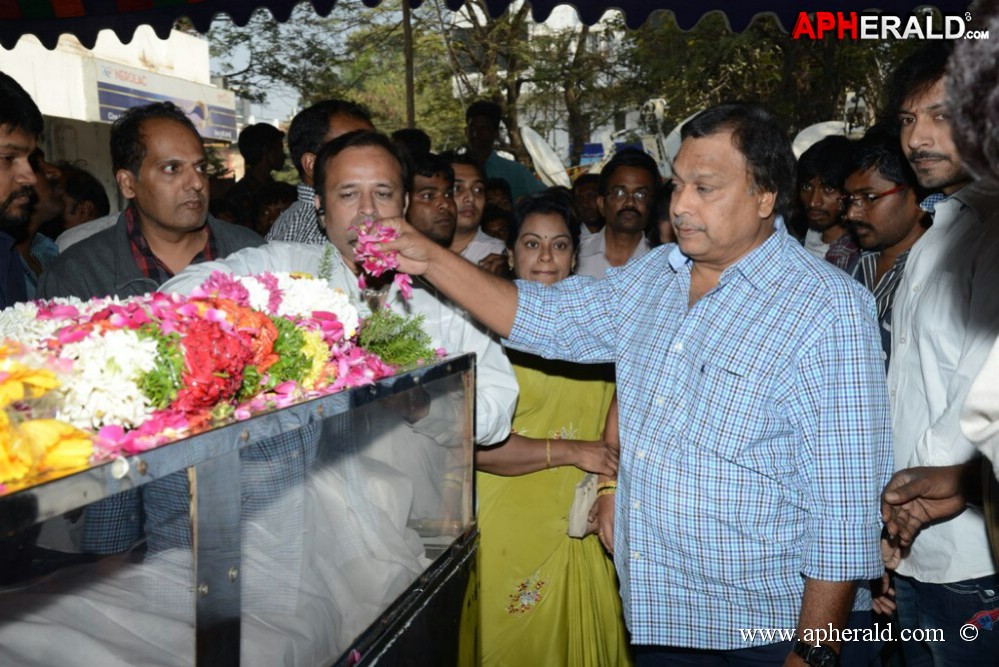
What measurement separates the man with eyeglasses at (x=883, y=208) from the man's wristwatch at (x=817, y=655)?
157cm

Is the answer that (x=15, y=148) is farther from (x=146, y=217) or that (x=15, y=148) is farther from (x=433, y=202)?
(x=433, y=202)

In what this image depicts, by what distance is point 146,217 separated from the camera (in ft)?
11.2

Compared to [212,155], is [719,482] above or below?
below

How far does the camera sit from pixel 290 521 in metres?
1.72

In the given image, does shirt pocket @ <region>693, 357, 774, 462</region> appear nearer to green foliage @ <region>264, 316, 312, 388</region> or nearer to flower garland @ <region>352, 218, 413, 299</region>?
flower garland @ <region>352, 218, 413, 299</region>

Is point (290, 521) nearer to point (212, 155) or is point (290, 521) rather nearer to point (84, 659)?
point (84, 659)

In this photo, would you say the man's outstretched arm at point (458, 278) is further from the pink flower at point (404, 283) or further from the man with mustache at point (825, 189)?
the man with mustache at point (825, 189)

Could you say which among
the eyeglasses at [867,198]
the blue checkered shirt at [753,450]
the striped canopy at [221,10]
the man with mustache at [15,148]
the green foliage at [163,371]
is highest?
the striped canopy at [221,10]

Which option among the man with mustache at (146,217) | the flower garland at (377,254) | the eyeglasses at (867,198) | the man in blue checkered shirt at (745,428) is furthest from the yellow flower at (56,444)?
the eyeglasses at (867,198)

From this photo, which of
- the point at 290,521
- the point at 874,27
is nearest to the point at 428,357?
the point at 290,521

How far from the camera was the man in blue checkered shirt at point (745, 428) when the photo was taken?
2.26 meters

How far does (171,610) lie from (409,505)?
888 millimetres

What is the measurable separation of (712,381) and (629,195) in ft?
10.1
